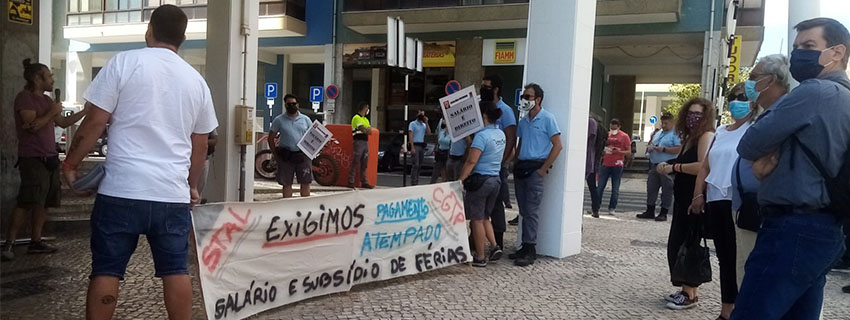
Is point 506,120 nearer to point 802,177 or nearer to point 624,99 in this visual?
point 802,177

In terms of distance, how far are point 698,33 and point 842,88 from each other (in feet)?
62.3

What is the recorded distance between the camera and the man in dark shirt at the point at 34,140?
16.9ft

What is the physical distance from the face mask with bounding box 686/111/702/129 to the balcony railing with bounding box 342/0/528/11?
16.2 m

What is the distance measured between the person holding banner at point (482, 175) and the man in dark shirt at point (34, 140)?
3455 mm

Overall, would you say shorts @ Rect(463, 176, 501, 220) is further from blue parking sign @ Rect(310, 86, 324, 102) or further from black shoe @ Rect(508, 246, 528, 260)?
blue parking sign @ Rect(310, 86, 324, 102)

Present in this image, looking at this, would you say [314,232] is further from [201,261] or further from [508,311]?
[508,311]

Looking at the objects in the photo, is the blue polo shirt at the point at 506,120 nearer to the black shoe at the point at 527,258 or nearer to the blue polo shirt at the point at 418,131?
the black shoe at the point at 527,258

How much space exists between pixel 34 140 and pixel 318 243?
287cm

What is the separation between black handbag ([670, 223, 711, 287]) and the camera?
4.48 m

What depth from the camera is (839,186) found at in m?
2.46

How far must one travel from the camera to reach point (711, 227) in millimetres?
4297

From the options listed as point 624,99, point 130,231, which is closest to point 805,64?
point 130,231

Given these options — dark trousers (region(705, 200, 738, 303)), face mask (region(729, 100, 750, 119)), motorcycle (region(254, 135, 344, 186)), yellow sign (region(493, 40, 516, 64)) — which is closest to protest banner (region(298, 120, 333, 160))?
motorcycle (region(254, 135, 344, 186))

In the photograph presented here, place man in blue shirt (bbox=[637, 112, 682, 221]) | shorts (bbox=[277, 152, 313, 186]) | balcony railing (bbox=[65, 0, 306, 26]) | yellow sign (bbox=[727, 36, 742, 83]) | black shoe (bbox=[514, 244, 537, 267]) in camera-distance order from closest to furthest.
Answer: black shoe (bbox=[514, 244, 537, 267]) → shorts (bbox=[277, 152, 313, 186]) → man in blue shirt (bbox=[637, 112, 682, 221]) → yellow sign (bbox=[727, 36, 742, 83]) → balcony railing (bbox=[65, 0, 306, 26])
